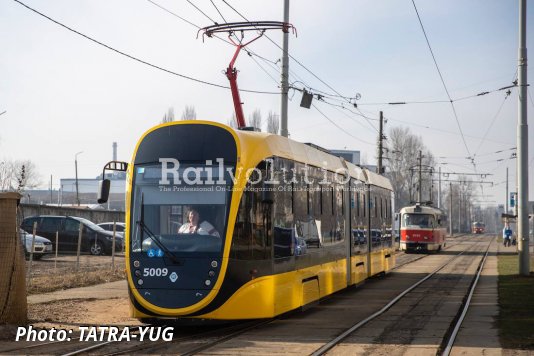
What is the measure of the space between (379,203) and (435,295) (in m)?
5.31

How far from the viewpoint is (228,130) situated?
41.1 feet

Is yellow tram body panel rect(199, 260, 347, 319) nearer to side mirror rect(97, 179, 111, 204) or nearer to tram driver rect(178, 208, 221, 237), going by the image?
tram driver rect(178, 208, 221, 237)

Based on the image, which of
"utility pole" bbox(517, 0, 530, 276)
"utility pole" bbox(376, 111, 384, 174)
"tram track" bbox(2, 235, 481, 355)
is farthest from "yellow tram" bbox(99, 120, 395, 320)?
"utility pole" bbox(376, 111, 384, 174)

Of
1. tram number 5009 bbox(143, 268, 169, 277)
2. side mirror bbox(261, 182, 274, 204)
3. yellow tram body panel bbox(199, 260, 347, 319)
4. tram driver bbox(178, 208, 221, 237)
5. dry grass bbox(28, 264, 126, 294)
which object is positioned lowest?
dry grass bbox(28, 264, 126, 294)

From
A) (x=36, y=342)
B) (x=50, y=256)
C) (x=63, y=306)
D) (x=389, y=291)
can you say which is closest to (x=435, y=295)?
(x=389, y=291)

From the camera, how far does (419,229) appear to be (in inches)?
1781

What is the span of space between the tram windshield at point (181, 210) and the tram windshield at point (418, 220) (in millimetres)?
34408

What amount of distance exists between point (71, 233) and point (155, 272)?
20.3 m

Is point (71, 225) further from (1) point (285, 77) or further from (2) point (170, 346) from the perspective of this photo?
(2) point (170, 346)

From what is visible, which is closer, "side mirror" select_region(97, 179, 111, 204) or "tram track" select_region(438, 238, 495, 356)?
"tram track" select_region(438, 238, 495, 356)

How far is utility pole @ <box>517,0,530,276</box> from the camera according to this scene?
2493 centimetres

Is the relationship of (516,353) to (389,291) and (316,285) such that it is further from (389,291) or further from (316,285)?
(389,291)

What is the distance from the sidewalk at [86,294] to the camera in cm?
1702

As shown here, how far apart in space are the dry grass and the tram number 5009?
7104 mm
